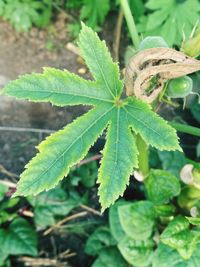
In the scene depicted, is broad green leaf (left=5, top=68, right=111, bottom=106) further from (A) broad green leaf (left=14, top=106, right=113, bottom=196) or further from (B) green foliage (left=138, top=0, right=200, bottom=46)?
(B) green foliage (left=138, top=0, right=200, bottom=46)

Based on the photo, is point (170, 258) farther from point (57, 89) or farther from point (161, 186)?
point (57, 89)

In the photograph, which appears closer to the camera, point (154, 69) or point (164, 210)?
point (154, 69)

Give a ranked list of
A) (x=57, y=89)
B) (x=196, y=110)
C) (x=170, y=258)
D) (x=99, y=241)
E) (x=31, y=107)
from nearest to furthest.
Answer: (x=57, y=89) < (x=170, y=258) < (x=99, y=241) < (x=196, y=110) < (x=31, y=107)

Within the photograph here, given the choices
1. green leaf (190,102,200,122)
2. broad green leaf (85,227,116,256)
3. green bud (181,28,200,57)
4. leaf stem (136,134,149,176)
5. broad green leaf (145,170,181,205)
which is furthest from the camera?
green leaf (190,102,200,122)

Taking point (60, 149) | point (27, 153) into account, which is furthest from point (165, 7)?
point (60, 149)

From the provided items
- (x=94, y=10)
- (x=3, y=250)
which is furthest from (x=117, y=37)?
(x=3, y=250)

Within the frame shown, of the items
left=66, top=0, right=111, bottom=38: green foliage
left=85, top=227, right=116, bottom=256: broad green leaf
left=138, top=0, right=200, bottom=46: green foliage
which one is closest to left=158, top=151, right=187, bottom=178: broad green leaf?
left=85, top=227, right=116, bottom=256: broad green leaf

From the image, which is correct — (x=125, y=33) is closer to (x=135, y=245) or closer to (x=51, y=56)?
(x=51, y=56)
